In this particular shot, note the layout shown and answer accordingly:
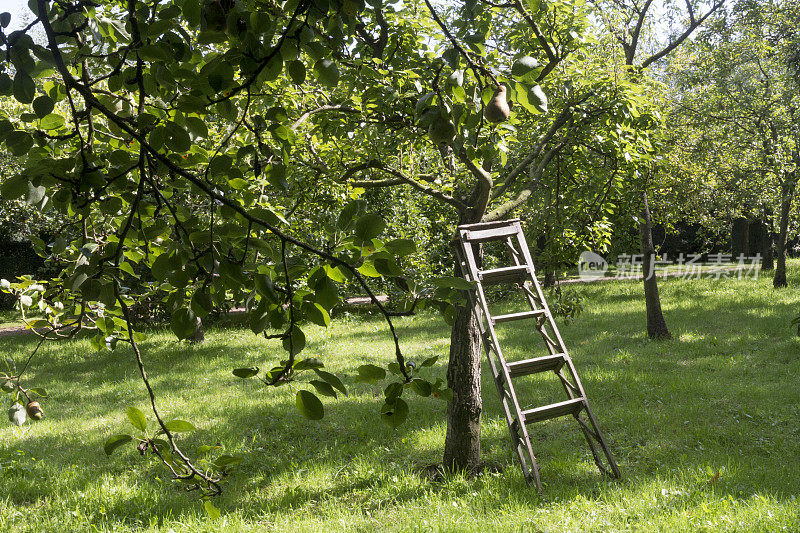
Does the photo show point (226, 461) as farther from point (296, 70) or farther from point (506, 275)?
point (506, 275)

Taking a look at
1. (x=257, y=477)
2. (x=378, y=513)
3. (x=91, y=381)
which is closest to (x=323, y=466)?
(x=257, y=477)

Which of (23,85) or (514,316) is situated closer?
(23,85)

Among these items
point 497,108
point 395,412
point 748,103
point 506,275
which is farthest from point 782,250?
point 395,412

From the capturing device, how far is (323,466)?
5.55 m

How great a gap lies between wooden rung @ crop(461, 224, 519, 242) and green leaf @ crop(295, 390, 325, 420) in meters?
3.92

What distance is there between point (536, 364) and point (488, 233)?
1128 millimetres

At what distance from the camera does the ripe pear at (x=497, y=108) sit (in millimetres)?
1096

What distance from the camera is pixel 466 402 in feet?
16.9

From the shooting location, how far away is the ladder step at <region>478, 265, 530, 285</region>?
4808 millimetres

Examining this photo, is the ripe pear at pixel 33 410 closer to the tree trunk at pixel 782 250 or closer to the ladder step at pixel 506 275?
the ladder step at pixel 506 275

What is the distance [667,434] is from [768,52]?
29.9ft

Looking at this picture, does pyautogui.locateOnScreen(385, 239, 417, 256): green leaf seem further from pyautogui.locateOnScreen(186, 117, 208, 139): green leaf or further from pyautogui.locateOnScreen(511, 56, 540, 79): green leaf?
pyautogui.locateOnScreen(186, 117, 208, 139): green leaf

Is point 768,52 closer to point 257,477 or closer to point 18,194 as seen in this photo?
point 257,477

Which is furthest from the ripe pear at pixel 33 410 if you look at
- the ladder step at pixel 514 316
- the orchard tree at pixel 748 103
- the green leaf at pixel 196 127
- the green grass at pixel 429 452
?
the orchard tree at pixel 748 103
